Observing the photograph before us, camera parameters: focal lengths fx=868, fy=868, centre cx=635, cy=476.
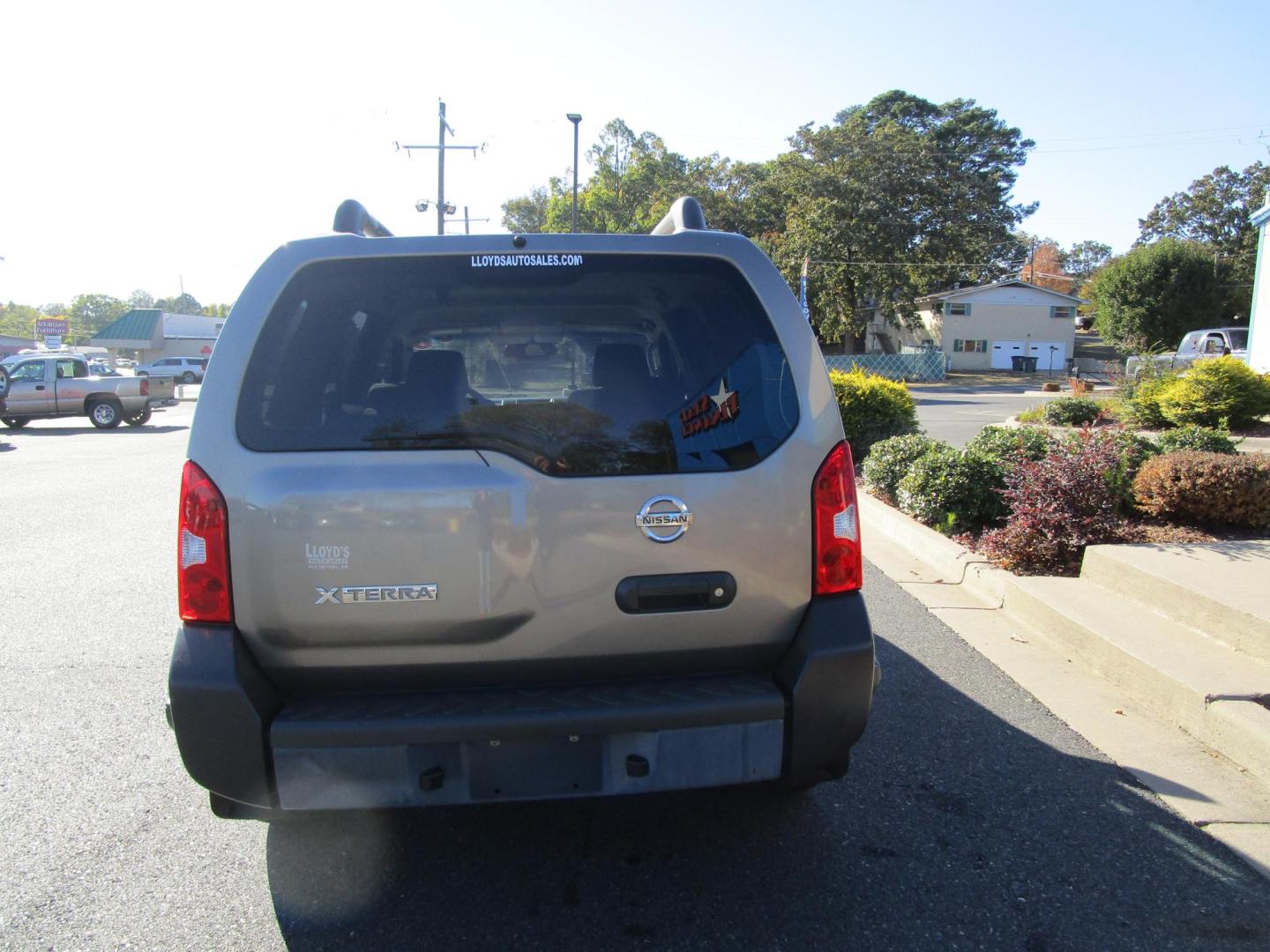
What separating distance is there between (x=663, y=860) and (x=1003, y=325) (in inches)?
2206

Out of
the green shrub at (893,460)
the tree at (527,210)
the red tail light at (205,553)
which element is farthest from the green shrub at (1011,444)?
the tree at (527,210)

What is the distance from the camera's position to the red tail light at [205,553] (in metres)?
2.41

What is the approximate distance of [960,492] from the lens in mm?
7258

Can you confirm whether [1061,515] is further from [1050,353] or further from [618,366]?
[1050,353]

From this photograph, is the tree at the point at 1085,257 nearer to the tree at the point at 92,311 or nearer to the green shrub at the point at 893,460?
the green shrub at the point at 893,460

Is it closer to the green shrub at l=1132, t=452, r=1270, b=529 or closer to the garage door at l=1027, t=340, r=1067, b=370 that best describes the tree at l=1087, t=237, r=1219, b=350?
the garage door at l=1027, t=340, r=1067, b=370

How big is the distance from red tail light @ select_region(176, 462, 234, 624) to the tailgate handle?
110 cm

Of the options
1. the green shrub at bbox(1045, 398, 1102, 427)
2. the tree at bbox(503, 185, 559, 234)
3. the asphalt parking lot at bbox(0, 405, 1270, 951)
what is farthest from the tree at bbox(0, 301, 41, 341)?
the asphalt parking lot at bbox(0, 405, 1270, 951)

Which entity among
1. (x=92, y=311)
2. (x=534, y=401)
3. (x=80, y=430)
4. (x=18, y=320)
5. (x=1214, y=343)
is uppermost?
(x=92, y=311)

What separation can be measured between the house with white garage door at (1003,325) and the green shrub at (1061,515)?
4937 centimetres

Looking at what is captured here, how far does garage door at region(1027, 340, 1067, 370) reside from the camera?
5381 cm

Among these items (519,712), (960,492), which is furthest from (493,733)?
(960,492)

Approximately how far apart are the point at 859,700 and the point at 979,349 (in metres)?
55.8

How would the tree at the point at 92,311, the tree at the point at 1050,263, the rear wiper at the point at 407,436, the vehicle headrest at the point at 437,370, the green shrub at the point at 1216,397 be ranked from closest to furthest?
1. the rear wiper at the point at 407,436
2. the vehicle headrest at the point at 437,370
3. the green shrub at the point at 1216,397
4. the tree at the point at 1050,263
5. the tree at the point at 92,311
